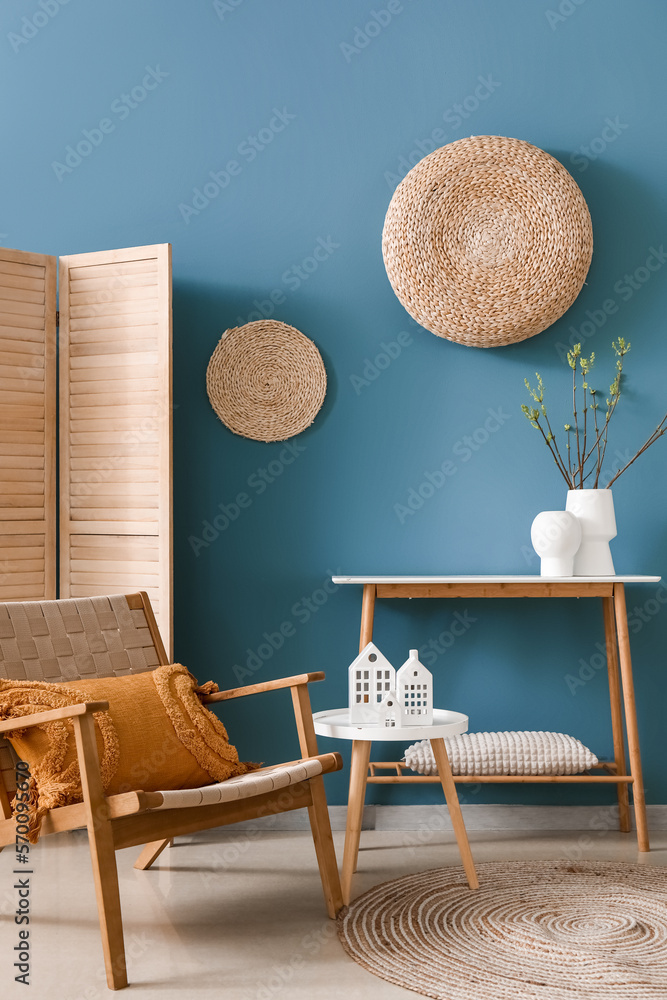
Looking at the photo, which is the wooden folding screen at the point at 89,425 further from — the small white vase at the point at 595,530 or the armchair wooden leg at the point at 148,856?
the small white vase at the point at 595,530

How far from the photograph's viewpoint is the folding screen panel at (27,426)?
2.90 m

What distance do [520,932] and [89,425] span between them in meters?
2.00

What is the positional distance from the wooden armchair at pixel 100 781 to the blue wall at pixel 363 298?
728 millimetres

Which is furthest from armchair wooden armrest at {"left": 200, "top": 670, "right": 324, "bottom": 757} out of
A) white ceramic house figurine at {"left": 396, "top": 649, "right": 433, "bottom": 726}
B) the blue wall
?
the blue wall

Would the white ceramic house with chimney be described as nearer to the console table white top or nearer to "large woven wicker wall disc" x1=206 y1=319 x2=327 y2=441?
A: the console table white top

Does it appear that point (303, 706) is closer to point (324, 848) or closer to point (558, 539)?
point (324, 848)

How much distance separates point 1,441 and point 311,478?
104 cm

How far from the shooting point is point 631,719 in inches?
107

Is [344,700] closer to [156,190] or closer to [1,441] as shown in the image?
[1,441]

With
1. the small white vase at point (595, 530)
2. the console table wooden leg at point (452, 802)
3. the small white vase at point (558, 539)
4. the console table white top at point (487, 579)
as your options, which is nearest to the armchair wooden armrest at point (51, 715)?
the console table wooden leg at point (452, 802)

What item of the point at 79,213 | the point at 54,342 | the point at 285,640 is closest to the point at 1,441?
the point at 54,342

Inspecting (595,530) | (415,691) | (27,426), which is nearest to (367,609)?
(415,691)

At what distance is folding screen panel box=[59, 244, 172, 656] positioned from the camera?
2887 mm

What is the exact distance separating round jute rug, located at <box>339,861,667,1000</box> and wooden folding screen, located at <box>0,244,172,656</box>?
3.81 feet
